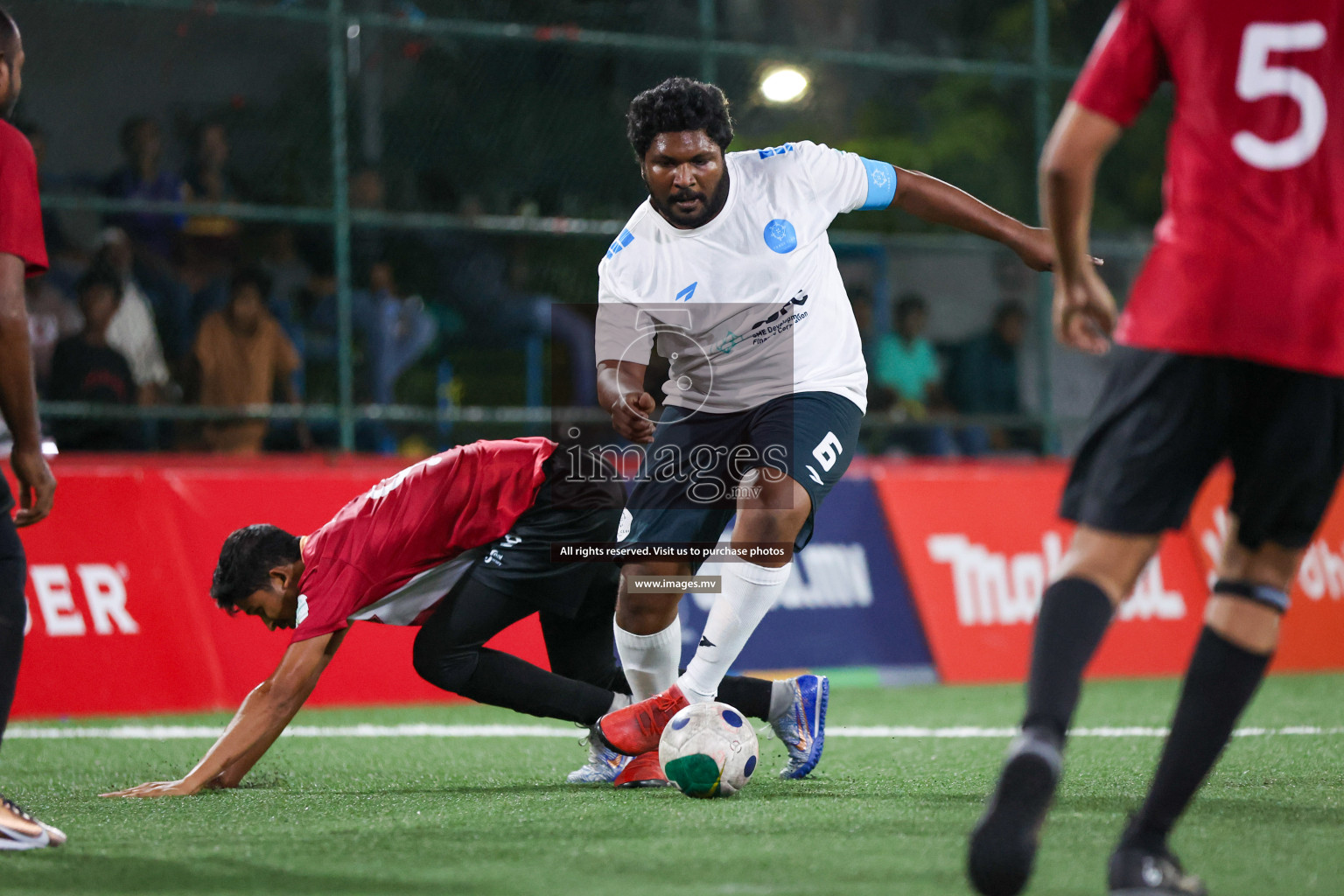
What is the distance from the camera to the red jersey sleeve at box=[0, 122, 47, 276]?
3695 mm

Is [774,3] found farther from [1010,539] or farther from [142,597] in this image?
[142,597]

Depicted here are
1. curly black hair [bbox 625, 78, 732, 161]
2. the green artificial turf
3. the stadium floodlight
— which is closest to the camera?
the green artificial turf

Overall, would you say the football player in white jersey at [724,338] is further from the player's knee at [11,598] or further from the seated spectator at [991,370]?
the seated spectator at [991,370]

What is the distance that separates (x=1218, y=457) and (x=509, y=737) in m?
4.24

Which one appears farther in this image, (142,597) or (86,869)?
(142,597)

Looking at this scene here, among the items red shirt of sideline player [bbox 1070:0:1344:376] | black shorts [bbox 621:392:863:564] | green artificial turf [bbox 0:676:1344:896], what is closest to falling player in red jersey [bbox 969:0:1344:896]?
Answer: red shirt of sideline player [bbox 1070:0:1344:376]

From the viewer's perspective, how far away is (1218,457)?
3.02 m

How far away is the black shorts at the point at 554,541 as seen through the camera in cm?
527

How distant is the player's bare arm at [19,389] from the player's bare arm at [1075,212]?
93.3 inches

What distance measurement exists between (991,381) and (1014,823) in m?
9.22

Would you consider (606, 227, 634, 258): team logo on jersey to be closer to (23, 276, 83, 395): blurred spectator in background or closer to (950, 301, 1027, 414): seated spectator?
(23, 276, 83, 395): blurred spectator in background

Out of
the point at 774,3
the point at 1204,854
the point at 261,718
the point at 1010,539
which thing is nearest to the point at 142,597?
the point at 261,718

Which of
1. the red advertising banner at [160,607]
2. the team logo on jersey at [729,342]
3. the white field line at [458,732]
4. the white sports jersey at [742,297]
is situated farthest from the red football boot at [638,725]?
the red advertising banner at [160,607]

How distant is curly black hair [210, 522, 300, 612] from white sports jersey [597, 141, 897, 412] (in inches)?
49.4
